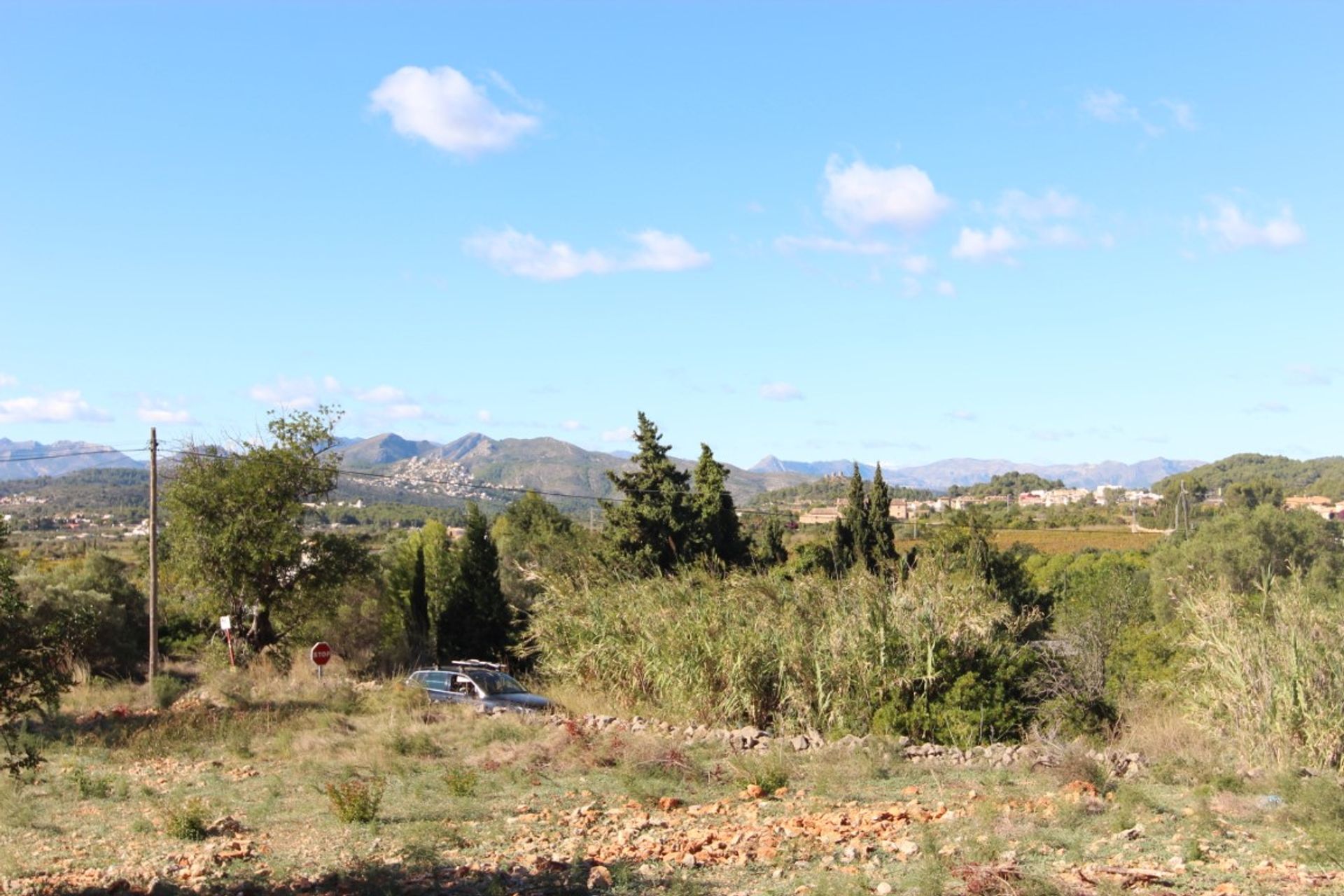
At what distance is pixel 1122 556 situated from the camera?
57.4m

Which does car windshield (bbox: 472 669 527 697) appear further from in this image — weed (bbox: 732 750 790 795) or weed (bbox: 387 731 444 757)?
weed (bbox: 732 750 790 795)

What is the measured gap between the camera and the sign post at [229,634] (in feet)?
94.0

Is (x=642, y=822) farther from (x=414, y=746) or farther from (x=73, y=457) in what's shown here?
(x=73, y=457)

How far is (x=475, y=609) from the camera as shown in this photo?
1444 inches

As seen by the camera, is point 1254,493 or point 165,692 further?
point 1254,493

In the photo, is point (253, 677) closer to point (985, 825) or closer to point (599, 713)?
point (599, 713)

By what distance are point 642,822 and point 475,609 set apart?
25.5 meters

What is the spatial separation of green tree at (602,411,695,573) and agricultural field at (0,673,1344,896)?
1906 cm

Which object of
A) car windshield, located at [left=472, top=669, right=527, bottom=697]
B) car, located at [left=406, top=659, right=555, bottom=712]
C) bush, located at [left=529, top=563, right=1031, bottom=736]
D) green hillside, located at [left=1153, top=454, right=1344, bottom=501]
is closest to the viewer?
bush, located at [left=529, top=563, right=1031, bottom=736]

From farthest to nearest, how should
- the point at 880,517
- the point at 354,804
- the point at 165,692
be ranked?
the point at 880,517 < the point at 165,692 < the point at 354,804

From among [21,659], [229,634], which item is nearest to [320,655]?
[229,634]

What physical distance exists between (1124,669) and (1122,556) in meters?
41.3

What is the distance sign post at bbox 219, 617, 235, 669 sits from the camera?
28.6 meters

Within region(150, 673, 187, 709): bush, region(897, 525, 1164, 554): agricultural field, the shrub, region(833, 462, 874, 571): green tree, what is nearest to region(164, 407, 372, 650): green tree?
region(150, 673, 187, 709): bush
